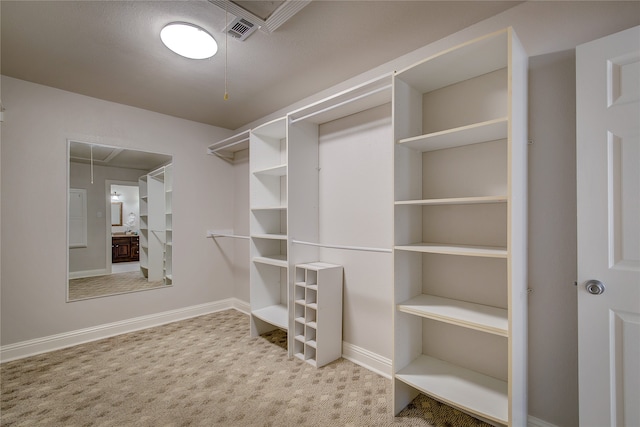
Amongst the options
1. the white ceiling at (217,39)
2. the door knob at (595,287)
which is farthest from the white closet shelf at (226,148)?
the door knob at (595,287)

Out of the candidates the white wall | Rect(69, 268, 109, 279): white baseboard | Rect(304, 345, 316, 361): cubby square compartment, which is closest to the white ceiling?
the white wall

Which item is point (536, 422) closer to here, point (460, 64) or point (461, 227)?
point (461, 227)

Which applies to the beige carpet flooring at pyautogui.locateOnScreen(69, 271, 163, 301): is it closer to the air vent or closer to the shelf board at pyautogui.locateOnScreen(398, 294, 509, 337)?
the air vent

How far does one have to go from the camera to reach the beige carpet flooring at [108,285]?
9.63 feet

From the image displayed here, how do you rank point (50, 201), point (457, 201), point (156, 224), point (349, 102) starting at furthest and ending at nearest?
point (156, 224), point (50, 201), point (349, 102), point (457, 201)

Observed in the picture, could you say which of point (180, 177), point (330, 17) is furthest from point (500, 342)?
point (180, 177)

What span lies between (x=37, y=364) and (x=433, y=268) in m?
3.45

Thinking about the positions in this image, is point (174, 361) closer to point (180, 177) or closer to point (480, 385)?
point (180, 177)

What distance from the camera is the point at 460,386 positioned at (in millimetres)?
1682

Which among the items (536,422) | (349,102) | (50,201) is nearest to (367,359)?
(536,422)

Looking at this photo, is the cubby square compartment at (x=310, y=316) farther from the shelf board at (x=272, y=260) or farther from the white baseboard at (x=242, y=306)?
the white baseboard at (x=242, y=306)

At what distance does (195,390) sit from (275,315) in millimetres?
990

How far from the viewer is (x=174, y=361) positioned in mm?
2518

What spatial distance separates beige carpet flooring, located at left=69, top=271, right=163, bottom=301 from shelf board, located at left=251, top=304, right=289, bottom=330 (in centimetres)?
142
